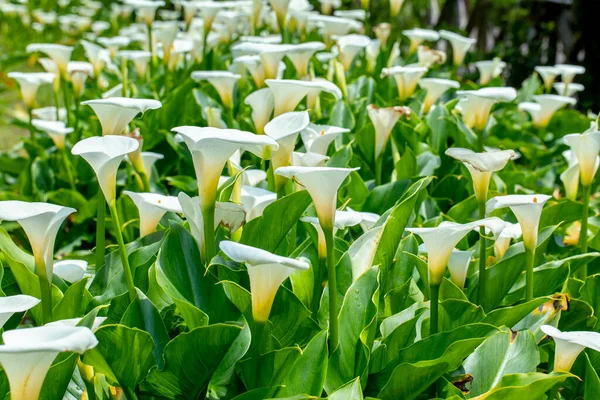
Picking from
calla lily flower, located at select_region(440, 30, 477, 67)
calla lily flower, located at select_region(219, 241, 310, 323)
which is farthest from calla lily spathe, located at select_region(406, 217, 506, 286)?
calla lily flower, located at select_region(440, 30, 477, 67)

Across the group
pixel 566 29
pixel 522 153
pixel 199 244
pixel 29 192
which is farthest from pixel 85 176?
pixel 566 29

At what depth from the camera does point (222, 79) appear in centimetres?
259

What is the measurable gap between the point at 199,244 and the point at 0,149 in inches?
234

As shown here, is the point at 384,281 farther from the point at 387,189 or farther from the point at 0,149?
the point at 0,149

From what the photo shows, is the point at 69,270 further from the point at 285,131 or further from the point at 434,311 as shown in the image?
the point at 434,311

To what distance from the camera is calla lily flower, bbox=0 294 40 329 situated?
3.77 feet

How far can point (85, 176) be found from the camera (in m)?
2.94

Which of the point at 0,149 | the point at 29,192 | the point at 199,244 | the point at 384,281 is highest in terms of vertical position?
the point at 199,244

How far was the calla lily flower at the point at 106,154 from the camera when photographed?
1322mm

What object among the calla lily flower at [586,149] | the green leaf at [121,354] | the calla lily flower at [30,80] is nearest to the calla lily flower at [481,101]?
the calla lily flower at [586,149]

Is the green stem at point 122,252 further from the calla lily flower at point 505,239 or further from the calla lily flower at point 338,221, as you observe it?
the calla lily flower at point 505,239

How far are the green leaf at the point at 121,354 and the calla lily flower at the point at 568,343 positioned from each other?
0.68 metres

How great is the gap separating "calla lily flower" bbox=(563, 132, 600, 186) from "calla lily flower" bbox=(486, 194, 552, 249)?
1.01 ft

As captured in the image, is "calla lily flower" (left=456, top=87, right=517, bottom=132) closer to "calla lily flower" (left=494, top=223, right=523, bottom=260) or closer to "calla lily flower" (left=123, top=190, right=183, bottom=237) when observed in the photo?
"calla lily flower" (left=494, top=223, right=523, bottom=260)
